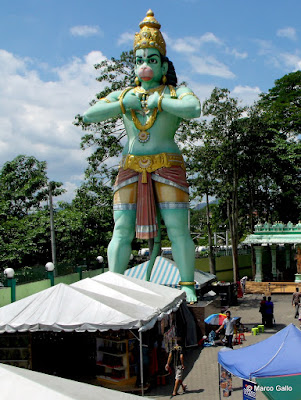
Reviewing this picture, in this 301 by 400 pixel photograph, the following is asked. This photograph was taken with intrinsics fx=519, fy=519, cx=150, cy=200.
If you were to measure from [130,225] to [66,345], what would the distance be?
4.07 meters

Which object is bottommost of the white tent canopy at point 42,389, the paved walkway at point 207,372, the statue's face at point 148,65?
the paved walkway at point 207,372

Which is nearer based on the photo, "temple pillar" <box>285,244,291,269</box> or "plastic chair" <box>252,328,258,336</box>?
"plastic chair" <box>252,328,258,336</box>

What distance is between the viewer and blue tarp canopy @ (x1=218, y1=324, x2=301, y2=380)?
633cm

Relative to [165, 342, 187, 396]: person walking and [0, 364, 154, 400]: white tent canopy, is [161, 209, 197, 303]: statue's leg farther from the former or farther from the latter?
[0, 364, 154, 400]: white tent canopy

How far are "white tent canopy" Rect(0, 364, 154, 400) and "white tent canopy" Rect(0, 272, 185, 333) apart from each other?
4.56 metres

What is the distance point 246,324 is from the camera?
15.3 m

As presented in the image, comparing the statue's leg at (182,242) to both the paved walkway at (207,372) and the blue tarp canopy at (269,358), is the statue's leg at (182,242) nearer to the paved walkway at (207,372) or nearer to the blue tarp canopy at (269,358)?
the paved walkway at (207,372)

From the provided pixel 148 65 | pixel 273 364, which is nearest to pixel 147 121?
pixel 148 65

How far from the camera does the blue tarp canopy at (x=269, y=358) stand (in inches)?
249

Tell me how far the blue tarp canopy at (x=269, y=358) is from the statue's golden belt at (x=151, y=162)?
6.64 metres

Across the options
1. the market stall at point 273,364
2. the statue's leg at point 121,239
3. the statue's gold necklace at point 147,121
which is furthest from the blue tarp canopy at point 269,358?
the statue's gold necklace at point 147,121

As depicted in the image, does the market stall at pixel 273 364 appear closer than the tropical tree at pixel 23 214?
Yes

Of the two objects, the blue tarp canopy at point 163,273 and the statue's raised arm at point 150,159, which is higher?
the statue's raised arm at point 150,159

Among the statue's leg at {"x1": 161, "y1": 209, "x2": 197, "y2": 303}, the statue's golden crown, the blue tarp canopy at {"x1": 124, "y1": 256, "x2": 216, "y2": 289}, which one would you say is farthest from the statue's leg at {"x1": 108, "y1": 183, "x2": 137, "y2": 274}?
the statue's golden crown
